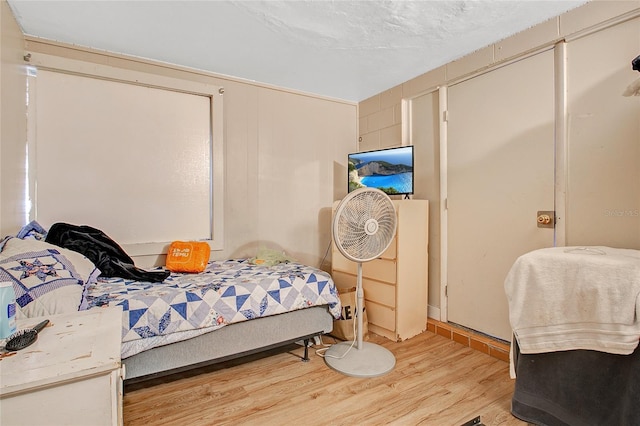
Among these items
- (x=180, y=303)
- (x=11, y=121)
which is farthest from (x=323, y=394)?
(x=11, y=121)

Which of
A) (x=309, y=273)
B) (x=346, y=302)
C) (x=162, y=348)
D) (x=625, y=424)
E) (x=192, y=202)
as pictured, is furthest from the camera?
(x=192, y=202)

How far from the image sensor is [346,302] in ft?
8.91

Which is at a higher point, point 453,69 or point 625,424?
point 453,69

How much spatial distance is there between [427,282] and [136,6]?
9.76 ft

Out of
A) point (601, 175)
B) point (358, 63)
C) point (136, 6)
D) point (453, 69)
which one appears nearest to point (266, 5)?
point (136, 6)

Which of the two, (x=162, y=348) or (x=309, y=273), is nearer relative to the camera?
(x=162, y=348)

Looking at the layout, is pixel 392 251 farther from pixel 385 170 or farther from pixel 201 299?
pixel 201 299

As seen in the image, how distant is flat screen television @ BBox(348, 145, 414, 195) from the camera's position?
2.90 metres

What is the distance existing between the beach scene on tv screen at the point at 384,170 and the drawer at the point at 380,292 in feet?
2.75

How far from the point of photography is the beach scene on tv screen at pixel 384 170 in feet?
9.54

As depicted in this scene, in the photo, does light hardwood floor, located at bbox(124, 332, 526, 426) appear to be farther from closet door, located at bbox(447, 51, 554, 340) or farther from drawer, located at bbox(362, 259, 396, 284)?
drawer, located at bbox(362, 259, 396, 284)

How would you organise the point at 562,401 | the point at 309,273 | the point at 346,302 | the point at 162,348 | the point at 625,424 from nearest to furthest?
the point at 625,424 < the point at 562,401 < the point at 162,348 < the point at 309,273 < the point at 346,302

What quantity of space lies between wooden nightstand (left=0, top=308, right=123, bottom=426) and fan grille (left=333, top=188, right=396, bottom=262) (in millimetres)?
1427

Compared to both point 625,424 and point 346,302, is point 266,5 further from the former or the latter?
point 625,424
